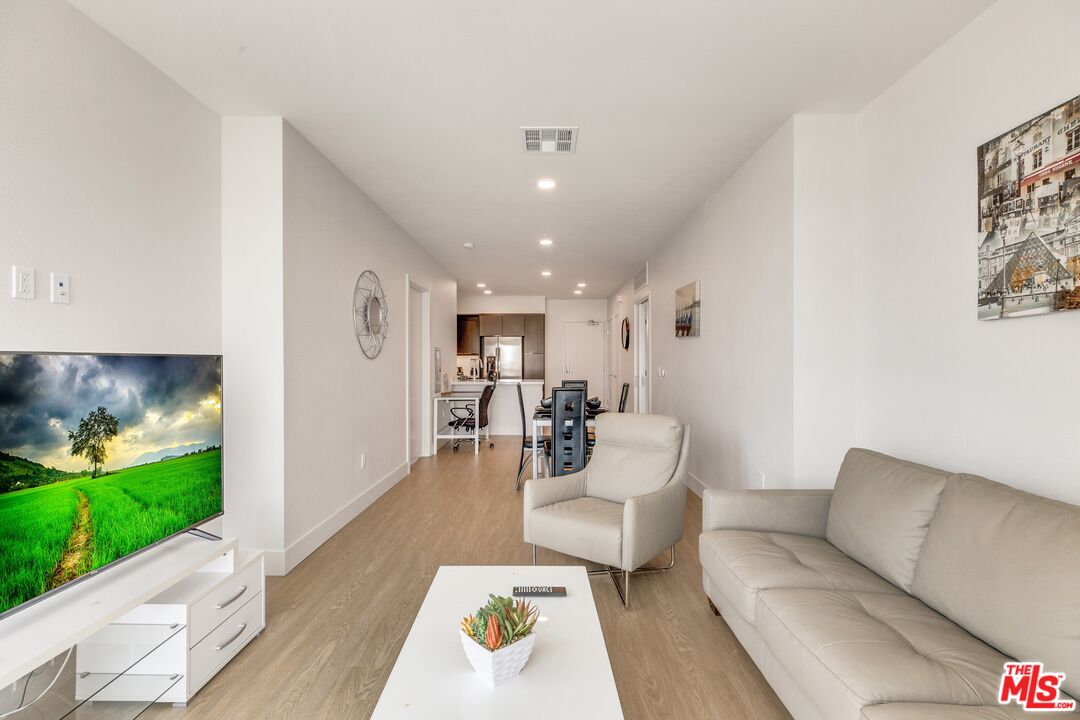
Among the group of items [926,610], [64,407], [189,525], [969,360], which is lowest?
[926,610]

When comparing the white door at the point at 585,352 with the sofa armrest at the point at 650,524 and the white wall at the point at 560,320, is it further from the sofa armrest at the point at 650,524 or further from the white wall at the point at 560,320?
the sofa armrest at the point at 650,524

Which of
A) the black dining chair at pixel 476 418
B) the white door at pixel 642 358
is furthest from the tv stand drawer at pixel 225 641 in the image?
the white door at pixel 642 358

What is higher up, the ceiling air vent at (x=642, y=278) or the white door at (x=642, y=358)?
the ceiling air vent at (x=642, y=278)

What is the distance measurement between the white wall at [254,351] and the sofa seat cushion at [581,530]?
1.51 metres

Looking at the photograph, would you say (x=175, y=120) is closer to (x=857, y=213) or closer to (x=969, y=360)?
(x=857, y=213)

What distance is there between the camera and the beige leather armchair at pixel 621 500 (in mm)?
2561

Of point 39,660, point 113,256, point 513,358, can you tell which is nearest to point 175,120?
point 113,256

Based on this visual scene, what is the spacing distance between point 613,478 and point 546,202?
2.55 m

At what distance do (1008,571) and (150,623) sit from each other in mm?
2802

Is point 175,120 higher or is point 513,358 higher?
point 175,120

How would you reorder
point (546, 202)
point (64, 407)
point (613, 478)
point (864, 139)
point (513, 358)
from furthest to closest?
point (513, 358)
point (546, 202)
point (613, 478)
point (864, 139)
point (64, 407)

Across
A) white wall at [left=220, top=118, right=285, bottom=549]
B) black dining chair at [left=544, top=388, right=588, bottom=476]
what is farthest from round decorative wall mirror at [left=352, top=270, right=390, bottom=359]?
black dining chair at [left=544, top=388, right=588, bottom=476]

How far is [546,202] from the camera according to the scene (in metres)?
4.44

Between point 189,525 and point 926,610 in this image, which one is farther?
point 189,525
